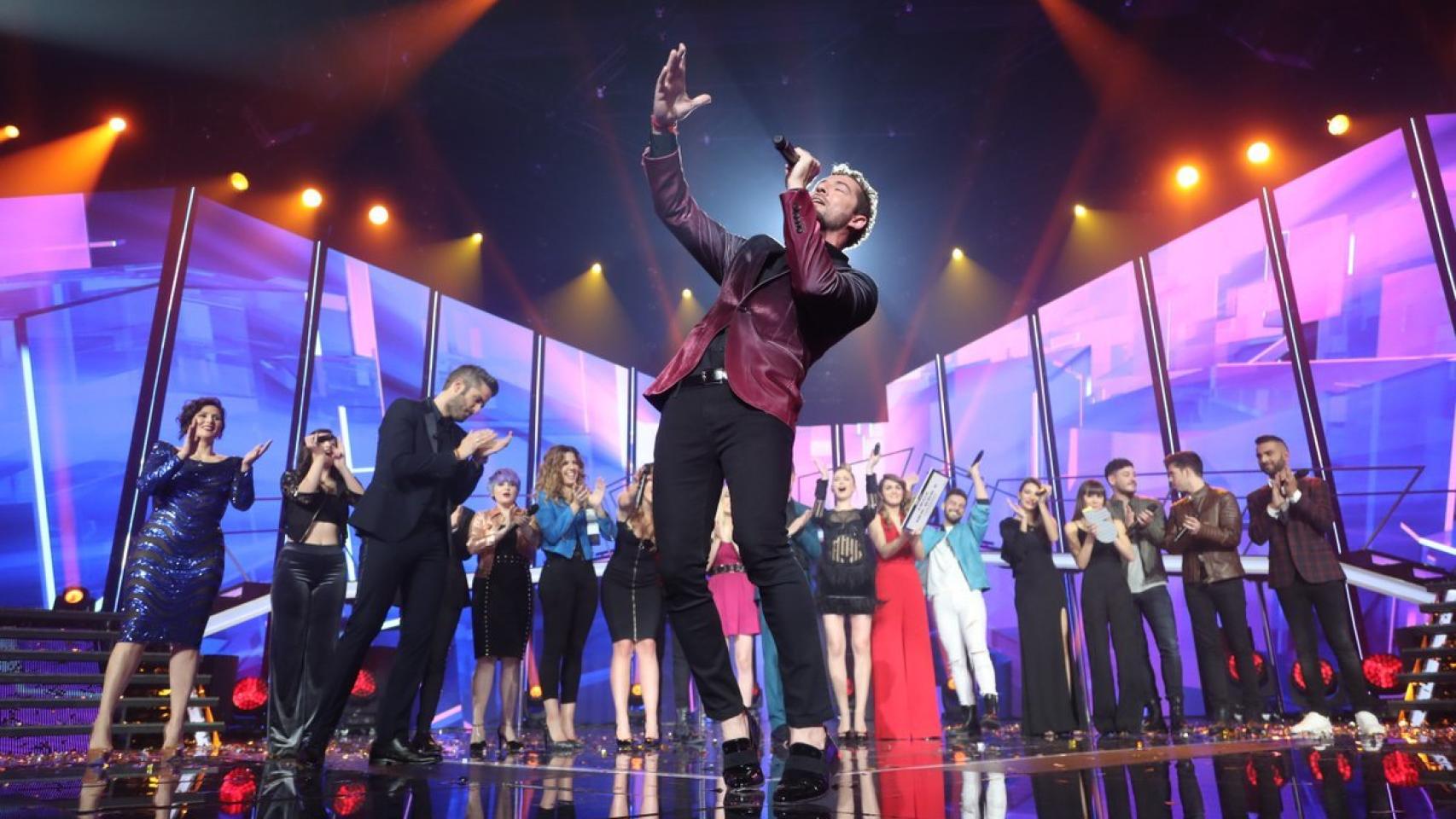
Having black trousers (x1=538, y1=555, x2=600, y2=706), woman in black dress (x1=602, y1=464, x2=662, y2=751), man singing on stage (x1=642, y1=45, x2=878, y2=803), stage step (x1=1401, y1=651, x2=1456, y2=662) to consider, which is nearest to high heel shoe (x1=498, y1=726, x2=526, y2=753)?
black trousers (x1=538, y1=555, x2=600, y2=706)

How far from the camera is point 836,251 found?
2.46 metres

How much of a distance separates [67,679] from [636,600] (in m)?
3.11

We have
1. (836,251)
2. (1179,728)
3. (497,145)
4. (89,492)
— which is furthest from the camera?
(497,145)

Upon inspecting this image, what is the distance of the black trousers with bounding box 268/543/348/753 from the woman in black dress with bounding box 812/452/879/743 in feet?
9.07

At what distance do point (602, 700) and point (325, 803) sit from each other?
296 inches

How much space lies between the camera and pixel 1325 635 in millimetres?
5191

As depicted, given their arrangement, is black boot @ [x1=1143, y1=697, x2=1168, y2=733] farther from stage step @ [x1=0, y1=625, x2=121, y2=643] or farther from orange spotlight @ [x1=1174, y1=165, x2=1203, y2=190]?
stage step @ [x1=0, y1=625, x2=121, y2=643]

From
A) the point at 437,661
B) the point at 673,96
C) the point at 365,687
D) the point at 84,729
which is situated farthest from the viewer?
the point at 365,687

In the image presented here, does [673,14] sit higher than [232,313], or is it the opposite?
[673,14]

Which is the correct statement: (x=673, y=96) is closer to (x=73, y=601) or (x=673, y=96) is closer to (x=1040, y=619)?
(x=1040, y=619)

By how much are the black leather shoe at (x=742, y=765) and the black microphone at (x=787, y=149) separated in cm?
131

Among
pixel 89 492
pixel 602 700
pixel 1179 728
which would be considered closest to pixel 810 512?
pixel 1179 728

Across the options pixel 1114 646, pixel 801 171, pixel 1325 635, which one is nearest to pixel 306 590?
pixel 801 171

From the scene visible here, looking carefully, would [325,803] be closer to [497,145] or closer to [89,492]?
[89,492]
